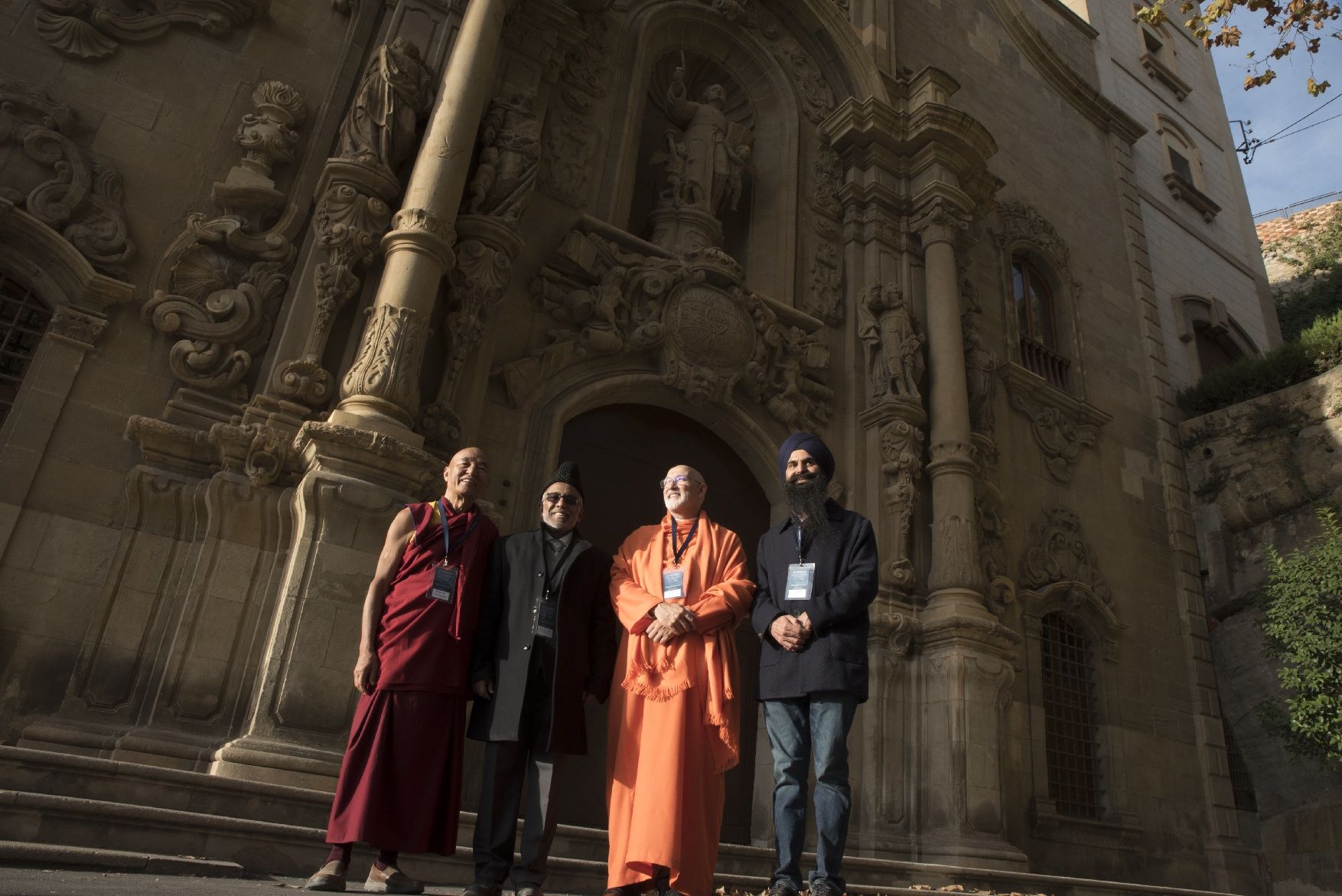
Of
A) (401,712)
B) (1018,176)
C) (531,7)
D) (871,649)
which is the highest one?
(1018,176)

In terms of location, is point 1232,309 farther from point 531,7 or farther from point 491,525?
point 491,525

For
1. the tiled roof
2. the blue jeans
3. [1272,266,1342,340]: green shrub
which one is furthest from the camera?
the tiled roof

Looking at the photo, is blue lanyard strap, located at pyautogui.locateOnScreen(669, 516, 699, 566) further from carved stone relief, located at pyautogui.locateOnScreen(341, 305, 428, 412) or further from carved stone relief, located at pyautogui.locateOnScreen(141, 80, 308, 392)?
carved stone relief, located at pyautogui.locateOnScreen(141, 80, 308, 392)

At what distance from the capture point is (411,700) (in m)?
4.22

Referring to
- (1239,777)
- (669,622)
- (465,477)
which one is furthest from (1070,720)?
(465,477)

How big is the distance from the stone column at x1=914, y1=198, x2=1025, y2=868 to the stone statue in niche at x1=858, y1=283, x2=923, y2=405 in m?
0.44

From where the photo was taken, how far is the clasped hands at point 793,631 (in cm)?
422

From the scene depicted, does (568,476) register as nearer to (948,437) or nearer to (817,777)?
(817,777)

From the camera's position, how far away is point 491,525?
4.75 meters

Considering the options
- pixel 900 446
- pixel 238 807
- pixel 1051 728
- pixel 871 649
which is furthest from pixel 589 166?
pixel 1051 728

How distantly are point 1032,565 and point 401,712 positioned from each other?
989 cm

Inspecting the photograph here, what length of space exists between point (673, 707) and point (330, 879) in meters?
1.58

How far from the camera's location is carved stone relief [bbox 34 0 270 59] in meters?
7.69

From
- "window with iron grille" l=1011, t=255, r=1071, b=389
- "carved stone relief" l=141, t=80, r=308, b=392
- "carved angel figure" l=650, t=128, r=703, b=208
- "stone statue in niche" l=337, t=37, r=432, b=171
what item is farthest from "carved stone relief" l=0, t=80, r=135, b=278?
"window with iron grille" l=1011, t=255, r=1071, b=389
